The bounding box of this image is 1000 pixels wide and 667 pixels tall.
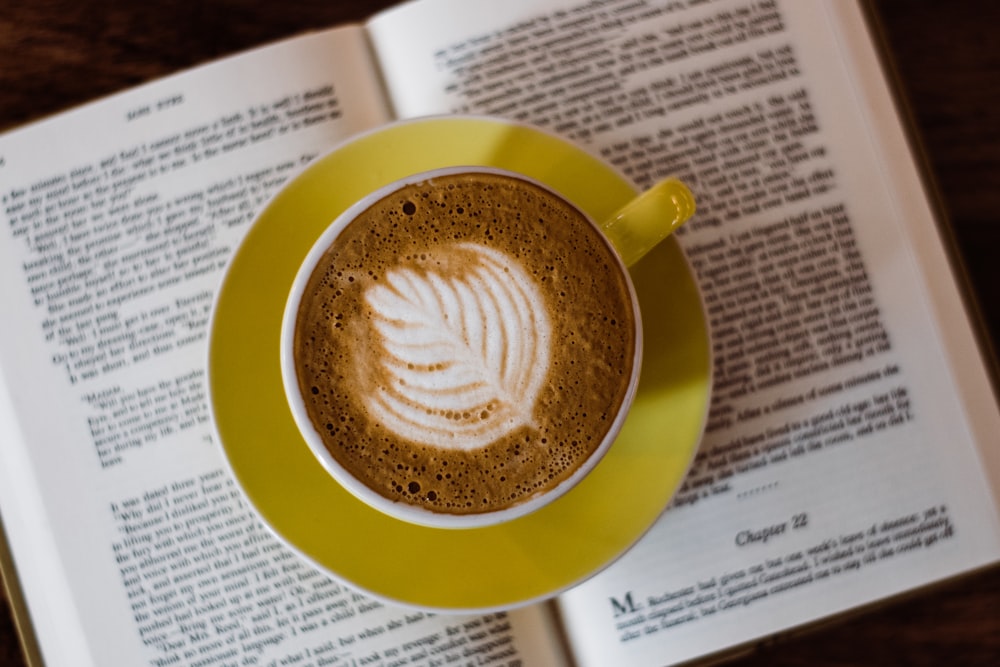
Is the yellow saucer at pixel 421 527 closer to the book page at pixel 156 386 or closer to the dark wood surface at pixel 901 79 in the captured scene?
the book page at pixel 156 386

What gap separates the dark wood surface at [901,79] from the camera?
2.40 ft

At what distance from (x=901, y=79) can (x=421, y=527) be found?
67 centimetres

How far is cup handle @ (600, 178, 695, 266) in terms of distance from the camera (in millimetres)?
570

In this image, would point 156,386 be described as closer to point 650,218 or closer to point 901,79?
point 650,218

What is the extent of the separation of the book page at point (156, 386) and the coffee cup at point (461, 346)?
20 centimetres

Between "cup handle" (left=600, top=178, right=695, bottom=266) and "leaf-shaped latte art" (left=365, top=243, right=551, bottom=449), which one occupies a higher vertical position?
"cup handle" (left=600, top=178, right=695, bottom=266)

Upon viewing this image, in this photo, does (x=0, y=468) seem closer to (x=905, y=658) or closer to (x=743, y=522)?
(x=743, y=522)

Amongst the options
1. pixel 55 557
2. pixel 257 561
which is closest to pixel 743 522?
pixel 257 561

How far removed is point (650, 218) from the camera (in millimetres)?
575

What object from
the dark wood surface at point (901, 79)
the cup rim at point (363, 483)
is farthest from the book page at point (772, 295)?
the cup rim at point (363, 483)

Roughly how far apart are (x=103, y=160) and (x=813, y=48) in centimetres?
71

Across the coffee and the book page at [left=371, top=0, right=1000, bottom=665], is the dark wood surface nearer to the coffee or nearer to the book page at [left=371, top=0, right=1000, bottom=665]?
the book page at [left=371, top=0, right=1000, bottom=665]

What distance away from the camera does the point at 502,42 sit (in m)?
0.70

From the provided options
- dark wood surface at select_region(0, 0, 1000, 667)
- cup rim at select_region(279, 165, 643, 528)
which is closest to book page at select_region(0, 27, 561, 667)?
dark wood surface at select_region(0, 0, 1000, 667)
